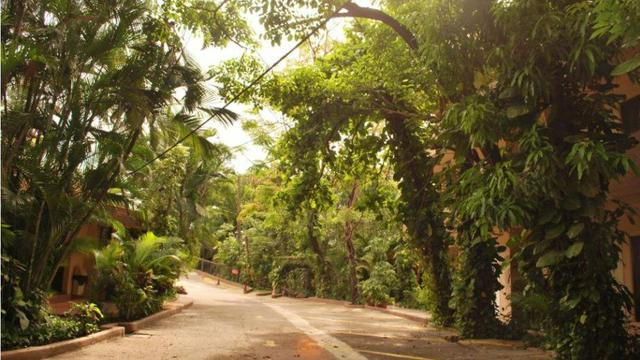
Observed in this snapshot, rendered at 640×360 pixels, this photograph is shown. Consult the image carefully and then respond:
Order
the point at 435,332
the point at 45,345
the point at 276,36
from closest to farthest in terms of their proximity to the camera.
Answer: the point at 45,345 < the point at 276,36 < the point at 435,332

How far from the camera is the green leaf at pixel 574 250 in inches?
287

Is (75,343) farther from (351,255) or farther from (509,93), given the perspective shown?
(351,255)

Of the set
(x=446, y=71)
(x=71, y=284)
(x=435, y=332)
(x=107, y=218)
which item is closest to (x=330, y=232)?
(x=71, y=284)

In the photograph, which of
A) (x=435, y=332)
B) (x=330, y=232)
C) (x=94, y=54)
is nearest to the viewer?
(x=94, y=54)

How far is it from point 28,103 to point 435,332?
1067cm

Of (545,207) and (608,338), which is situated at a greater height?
(545,207)

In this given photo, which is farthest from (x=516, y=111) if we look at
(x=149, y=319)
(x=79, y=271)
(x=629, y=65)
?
(x=79, y=271)

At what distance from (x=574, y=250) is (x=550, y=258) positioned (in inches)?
16.3

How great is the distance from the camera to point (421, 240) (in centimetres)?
1498

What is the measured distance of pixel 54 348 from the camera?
887cm

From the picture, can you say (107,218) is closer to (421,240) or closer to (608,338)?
(421,240)

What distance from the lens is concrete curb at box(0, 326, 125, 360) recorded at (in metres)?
8.06

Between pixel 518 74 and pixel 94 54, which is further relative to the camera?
pixel 94 54

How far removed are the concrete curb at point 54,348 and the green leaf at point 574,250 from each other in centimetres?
757
